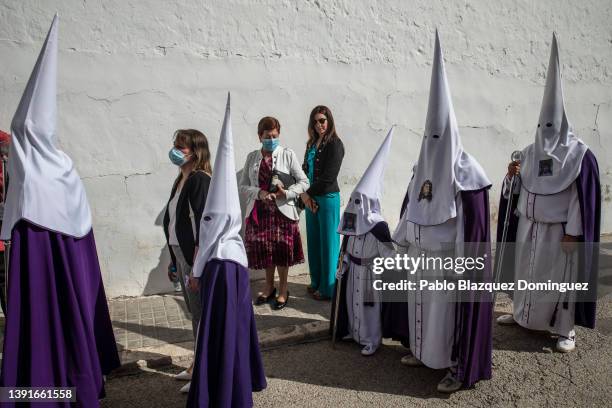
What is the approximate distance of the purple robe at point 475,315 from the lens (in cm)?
346

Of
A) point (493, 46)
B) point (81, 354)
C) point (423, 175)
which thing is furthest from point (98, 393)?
point (493, 46)

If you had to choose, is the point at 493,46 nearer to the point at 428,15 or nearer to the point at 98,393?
the point at 428,15

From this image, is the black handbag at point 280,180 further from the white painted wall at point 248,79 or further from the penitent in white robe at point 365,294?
the penitent in white robe at point 365,294

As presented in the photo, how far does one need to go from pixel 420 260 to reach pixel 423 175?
690 millimetres

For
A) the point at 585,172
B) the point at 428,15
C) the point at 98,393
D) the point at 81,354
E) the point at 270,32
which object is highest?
the point at 428,15

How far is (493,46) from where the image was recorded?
7449mm

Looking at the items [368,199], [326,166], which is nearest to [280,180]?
[326,166]

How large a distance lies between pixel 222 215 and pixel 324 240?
8.33 ft

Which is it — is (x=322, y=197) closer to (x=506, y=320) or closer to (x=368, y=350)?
(x=368, y=350)

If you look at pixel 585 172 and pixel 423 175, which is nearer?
pixel 423 175

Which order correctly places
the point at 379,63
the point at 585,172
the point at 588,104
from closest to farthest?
the point at 585,172, the point at 379,63, the point at 588,104

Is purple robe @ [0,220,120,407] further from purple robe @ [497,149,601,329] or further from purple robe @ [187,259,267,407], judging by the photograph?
purple robe @ [497,149,601,329]

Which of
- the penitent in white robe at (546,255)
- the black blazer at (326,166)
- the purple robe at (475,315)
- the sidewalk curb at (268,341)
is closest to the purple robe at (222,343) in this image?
the sidewalk curb at (268,341)

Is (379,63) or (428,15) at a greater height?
(428,15)
